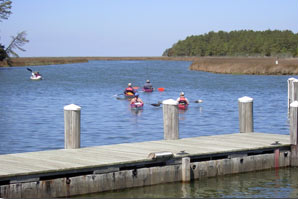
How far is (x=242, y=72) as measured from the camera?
8919 cm

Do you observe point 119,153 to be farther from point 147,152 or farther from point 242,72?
point 242,72

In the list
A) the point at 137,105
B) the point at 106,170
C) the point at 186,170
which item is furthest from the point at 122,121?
the point at 106,170

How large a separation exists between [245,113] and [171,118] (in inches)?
121

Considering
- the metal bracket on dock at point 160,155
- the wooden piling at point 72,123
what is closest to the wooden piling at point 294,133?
the metal bracket on dock at point 160,155

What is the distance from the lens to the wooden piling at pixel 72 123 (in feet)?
55.8

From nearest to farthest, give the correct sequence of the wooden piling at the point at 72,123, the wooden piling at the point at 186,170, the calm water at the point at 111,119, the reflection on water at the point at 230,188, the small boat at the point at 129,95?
the reflection on water at the point at 230,188 < the wooden piling at the point at 186,170 < the wooden piling at the point at 72,123 < the calm water at the point at 111,119 < the small boat at the point at 129,95

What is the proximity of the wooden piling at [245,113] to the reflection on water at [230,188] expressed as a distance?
10.2ft

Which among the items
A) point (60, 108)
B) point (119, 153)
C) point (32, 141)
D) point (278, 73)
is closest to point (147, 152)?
point (119, 153)

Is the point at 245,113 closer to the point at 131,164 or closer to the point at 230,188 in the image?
the point at 230,188

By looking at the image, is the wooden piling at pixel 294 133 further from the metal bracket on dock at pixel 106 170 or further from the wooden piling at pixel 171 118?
Result: the metal bracket on dock at pixel 106 170

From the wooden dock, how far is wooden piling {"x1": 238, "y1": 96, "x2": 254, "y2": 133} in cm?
79

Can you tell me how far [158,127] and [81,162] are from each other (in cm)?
1812

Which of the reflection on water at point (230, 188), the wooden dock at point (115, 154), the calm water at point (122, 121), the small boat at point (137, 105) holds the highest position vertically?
the small boat at point (137, 105)

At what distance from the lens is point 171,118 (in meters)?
19.0
